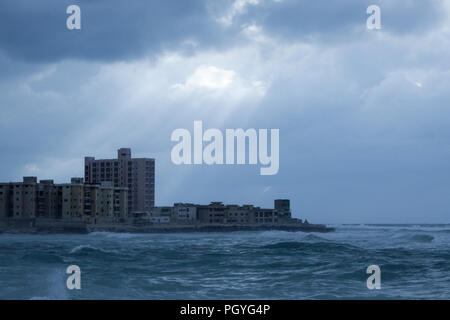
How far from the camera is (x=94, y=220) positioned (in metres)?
95.4

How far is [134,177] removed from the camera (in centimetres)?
12431

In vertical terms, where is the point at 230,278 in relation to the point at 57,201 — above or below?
below

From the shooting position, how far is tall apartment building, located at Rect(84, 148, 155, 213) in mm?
124312

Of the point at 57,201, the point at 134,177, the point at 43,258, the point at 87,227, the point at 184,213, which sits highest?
the point at 134,177

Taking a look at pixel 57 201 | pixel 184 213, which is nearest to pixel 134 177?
Result: pixel 184 213

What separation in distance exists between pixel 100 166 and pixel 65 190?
3245 cm

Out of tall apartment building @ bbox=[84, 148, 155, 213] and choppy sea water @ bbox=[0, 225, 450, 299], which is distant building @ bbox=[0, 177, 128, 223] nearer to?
tall apartment building @ bbox=[84, 148, 155, 213]

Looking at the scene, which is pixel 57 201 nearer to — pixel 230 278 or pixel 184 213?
pixel 184 213

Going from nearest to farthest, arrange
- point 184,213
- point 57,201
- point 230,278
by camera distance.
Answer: point 230,278 → point 57,201 → point 184,213

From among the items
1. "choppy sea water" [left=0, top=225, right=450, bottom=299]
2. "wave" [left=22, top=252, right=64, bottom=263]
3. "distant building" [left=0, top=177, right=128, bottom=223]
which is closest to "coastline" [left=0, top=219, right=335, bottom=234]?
"distant building" [left=0, top=177, right=128, bottom=223]

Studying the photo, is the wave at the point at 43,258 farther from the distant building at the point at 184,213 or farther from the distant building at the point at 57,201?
the distant building at the point at 184,213

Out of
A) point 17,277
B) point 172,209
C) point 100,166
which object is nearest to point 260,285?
point 17,277

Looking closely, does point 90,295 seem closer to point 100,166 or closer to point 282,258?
point 282,258

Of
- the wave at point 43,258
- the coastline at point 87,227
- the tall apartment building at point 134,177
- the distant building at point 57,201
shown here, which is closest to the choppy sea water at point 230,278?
the wave at point 43,258
